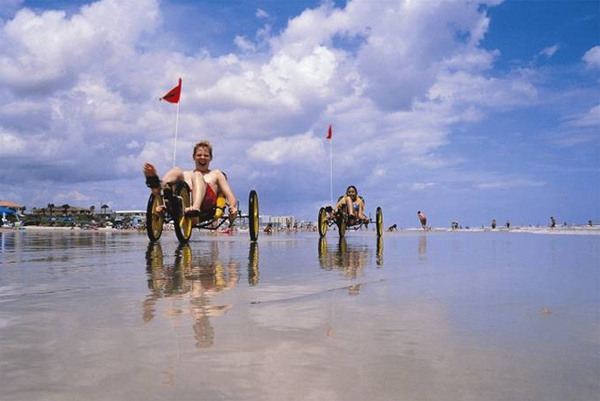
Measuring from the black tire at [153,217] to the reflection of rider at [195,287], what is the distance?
11.4 feet

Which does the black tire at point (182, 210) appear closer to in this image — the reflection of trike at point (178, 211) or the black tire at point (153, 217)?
the reflection of trike at point (178, 211)

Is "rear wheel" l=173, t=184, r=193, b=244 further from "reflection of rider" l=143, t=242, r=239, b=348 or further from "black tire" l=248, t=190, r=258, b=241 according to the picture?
"reflection of rider" l=143, t=242, r=239, b=348

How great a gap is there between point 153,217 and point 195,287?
6536 mm

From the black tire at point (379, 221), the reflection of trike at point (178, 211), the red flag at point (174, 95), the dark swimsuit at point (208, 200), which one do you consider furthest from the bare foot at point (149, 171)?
the black tire at point (379, 221)

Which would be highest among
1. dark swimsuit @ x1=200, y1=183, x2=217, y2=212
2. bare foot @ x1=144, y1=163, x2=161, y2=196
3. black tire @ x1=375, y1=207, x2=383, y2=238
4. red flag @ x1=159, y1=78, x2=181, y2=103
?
red flag @ x1=159, y1=78, x2=181, y2=103

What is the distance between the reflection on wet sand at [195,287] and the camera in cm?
242

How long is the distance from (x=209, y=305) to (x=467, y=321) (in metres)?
1.45

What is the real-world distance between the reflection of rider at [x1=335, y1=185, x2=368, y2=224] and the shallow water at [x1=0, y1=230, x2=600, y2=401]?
10762 mm

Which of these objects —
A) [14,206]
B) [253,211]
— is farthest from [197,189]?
[14,206]

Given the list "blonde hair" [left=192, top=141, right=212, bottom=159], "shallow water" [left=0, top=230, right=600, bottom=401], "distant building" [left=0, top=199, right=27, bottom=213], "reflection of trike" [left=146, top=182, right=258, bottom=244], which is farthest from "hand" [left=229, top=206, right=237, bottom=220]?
"distant building" [left=0, top=199, right=27, bottom=213]

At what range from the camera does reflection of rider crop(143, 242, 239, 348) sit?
238 centimetres

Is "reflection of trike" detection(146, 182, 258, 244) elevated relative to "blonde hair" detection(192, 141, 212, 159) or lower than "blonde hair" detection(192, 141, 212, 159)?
lower

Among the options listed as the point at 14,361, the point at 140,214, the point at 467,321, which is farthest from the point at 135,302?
the point at 140,214

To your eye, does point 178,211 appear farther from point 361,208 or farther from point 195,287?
point 361,208
